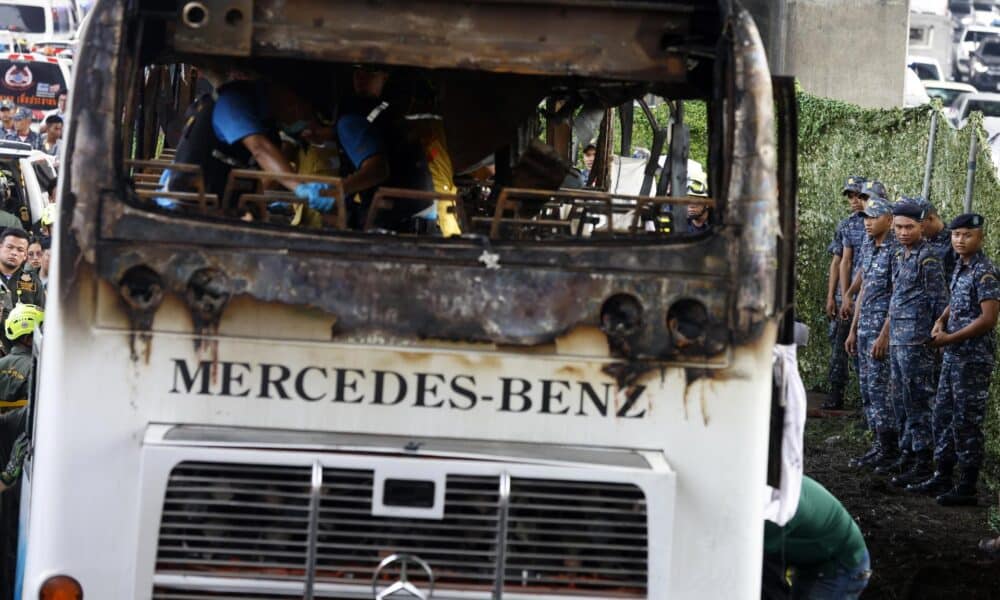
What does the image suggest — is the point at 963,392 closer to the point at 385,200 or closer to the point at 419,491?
the point at 385,200

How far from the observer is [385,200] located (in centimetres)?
586

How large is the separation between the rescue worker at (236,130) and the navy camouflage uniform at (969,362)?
620 centimetres

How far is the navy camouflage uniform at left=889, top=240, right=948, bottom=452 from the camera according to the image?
11812 millimetres

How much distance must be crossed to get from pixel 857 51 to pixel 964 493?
1879cm

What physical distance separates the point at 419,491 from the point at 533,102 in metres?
2.20

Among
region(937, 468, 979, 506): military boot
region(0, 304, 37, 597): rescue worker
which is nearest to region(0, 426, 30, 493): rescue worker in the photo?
region(0, 304, 37, 597): rescue worker

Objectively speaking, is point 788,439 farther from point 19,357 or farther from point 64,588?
point 19,357

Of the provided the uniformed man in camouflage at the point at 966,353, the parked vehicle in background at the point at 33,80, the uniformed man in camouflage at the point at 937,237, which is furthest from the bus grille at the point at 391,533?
the parked vehicle in background at the point at 33,80

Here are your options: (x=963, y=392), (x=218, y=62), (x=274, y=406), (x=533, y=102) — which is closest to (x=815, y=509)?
(x=533, y=102)

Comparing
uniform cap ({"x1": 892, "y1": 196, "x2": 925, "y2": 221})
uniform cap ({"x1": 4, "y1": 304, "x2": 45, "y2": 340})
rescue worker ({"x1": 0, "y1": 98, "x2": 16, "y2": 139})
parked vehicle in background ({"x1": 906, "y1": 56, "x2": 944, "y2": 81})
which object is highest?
parked vehicle in background ({"x1": 906, "y1": 56, "x2": 944, "y2": 81})

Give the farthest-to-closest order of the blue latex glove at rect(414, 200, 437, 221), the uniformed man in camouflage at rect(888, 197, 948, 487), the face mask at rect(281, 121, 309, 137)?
the uniformed man in camouflage at rect(888, 197, 948, 487)
the face mask at rect(281, 121, 309, 137)
the blue latex glove at rect(414, 200, 437, 221)

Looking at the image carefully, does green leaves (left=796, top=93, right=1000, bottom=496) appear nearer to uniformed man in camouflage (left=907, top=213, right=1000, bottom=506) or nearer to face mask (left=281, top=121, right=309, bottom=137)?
uniformed man in camouflage (left=907, top=213, right=1000, bottom=506)

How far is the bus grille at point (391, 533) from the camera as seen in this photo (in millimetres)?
4895

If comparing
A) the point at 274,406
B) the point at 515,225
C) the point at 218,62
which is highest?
the point at 218,62
